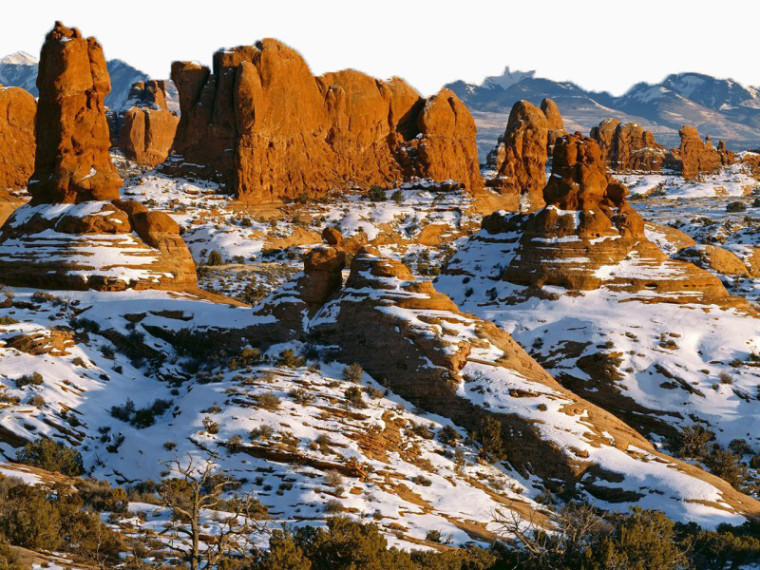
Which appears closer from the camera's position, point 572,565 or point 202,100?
point 572,565

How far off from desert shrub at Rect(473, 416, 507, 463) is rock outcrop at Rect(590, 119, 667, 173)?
109243 mm

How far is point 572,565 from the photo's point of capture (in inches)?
677

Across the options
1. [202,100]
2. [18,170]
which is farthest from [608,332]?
[18,170]

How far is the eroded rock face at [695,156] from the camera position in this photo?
123m

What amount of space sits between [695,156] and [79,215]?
11306 cm

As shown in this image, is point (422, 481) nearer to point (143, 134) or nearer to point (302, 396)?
point (302, 396)

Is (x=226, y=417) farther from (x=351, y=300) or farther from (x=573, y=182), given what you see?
(x=573, y=182)

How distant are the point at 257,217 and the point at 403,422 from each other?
47.7 metres

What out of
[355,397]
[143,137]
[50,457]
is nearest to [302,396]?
[355,397]

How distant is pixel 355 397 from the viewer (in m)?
25.9

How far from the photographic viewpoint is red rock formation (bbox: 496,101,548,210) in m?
87.9

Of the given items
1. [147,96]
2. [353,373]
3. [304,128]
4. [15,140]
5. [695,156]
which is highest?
[147,96]

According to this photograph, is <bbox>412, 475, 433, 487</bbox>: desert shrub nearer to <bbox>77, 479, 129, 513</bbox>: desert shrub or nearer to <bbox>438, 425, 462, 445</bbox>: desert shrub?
<bbox>438, 425, 462, 445</bbox>: desert shrub

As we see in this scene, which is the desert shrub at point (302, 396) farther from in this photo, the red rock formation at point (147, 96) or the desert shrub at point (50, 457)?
the red rock formation at point (147, 96)
